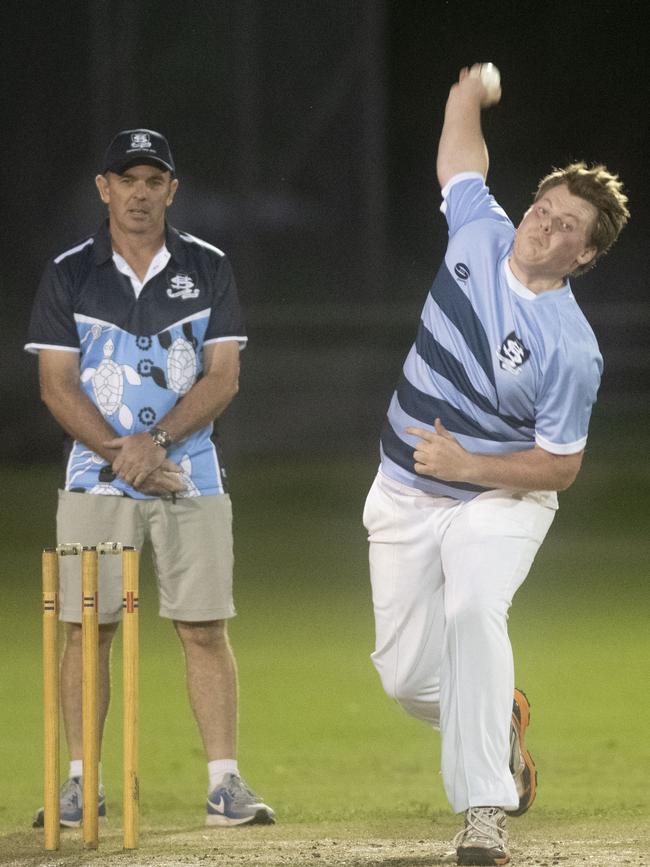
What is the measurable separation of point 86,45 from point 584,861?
1194cm

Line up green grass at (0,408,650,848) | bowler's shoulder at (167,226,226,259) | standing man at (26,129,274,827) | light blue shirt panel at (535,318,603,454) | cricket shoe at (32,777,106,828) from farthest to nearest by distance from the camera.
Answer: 1. green grass at (0,408,650,848)
2. bowler's shoulder at (167,226,226,259)
3. standing man at (26,129,274,827)
4. cricket shoe at (32,777,106,828)
5. light blue shirt panel at (535,318,603,454)

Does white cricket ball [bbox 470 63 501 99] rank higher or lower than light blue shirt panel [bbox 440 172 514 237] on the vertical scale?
higher

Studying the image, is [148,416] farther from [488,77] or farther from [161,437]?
[488,77]

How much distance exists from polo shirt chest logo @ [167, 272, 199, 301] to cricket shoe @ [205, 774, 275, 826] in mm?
1251

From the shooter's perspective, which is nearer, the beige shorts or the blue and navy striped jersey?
the blue and navy striped jersey

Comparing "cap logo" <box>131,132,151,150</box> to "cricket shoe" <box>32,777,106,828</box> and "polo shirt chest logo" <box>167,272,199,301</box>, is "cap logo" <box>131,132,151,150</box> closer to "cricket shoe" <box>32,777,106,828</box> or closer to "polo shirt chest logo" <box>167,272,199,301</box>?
"polo shirt chest logo" <box>167,272,199,301</box>

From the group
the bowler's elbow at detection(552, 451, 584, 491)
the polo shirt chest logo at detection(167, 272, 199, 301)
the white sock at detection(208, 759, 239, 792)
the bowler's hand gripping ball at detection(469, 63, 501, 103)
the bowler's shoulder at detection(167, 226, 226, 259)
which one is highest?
the bowler's hand gripping ball at detection(469, 63, 501, 103)

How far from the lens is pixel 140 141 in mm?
4504

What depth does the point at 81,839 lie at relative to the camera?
414cm

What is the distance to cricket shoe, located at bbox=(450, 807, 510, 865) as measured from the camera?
379 cm

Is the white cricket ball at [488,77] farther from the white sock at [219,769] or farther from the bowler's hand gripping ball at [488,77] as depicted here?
the white sock at [219,769]

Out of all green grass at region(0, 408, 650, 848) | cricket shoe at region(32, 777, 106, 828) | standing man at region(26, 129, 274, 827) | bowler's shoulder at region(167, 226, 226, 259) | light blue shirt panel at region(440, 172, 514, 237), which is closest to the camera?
light blue shirt panel at region(440, 172, 514, 237)

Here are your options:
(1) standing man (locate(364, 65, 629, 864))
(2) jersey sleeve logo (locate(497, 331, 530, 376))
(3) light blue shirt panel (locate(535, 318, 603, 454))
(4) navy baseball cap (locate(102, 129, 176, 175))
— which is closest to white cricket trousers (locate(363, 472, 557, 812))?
(1) standing man (locate(364, 65, 629, 864))

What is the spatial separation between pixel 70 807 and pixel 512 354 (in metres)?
1.61
